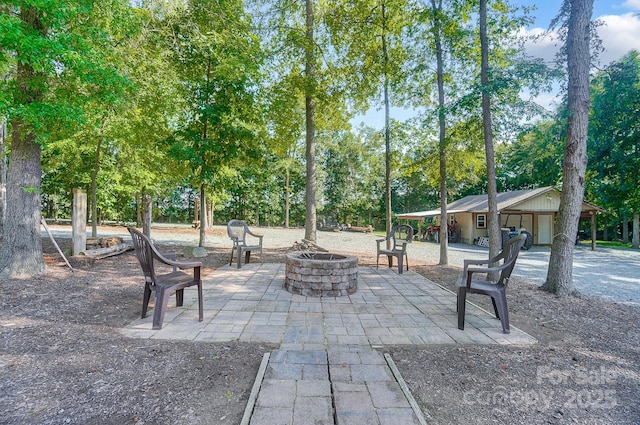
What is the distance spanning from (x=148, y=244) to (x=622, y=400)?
13.2 feet

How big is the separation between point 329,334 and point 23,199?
18.6 ft

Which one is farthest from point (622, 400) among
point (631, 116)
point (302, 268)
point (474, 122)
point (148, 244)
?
point (631, 116)

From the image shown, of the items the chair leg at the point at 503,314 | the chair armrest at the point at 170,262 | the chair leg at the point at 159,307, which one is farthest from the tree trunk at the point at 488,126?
the chair leg at the point at 159,307

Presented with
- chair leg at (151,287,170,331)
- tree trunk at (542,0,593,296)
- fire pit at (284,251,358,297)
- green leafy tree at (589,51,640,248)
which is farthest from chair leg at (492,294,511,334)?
green leafy tree at (589,51,640,248)

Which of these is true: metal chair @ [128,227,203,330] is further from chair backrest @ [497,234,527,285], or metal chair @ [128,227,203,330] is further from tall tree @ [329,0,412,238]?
tall tree @ [329,0,412,238]

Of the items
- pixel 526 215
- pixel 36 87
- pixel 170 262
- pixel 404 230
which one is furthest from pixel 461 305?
pixel 526 215

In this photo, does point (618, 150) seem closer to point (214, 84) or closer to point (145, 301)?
point (214, 84)

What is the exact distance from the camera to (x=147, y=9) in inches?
265

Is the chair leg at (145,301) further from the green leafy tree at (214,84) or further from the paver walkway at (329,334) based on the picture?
the green leafy tree at (214,84)

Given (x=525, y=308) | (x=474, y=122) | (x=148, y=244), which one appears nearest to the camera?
(x=148, y=244)

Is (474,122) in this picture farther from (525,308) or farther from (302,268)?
(302,268)

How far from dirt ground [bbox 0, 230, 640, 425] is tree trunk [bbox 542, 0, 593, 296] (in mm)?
1251

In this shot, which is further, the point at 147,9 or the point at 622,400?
the point at 147,9

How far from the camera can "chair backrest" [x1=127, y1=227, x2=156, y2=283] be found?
2.97m
